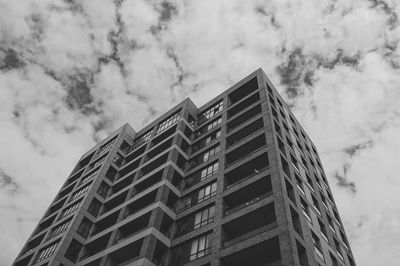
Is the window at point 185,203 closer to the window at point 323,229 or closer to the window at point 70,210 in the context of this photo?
the window at point 323,229

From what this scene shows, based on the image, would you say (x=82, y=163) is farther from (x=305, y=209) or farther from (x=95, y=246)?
(x=305, y=209)

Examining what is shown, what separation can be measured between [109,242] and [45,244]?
42.5ft

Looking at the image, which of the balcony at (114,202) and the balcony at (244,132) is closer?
the balcony at (244,132)

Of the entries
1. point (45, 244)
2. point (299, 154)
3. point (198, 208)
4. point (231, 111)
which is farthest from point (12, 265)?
point (299, 154)

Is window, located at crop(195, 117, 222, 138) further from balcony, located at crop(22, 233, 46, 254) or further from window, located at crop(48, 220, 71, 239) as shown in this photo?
balcony, located at crop(22, 233, 46, 254)

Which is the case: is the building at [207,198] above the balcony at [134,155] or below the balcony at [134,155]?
below

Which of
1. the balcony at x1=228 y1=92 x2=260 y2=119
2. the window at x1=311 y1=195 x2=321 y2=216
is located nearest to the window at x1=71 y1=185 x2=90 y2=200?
the balcony at x1=228 y1=92 x2=260 y2=119

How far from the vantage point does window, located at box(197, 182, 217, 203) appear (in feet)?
Result: 122

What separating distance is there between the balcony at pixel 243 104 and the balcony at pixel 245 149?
983 cm

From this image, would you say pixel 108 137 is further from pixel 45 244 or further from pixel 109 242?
pixel 109 242

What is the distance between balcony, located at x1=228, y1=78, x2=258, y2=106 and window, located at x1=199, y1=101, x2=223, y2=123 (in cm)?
193

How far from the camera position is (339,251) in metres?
36.9

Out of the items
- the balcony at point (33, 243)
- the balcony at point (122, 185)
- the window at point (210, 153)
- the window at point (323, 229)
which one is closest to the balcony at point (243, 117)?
the window at point (210, 153)

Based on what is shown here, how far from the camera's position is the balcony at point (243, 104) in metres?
48.8
